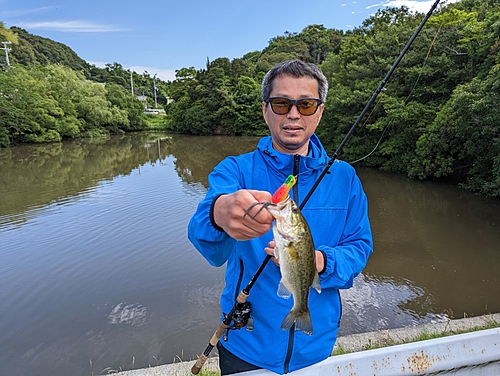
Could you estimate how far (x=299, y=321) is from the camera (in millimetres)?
1358

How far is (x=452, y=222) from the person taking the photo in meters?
9.45

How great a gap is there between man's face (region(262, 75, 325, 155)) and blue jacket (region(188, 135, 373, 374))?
2.8 inches

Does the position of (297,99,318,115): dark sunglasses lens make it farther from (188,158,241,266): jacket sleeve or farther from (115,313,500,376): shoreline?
(115,313,500,376): shoreline

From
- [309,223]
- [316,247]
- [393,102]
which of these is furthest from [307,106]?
[393,102]

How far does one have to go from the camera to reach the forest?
10992 millimetres

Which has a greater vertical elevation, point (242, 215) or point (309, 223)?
point (242, 215)

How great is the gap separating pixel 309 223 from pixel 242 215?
1.87 ft

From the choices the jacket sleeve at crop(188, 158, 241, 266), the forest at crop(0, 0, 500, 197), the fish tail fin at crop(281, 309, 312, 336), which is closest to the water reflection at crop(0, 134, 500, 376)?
the forest at crop(0, 0, 500, 197)

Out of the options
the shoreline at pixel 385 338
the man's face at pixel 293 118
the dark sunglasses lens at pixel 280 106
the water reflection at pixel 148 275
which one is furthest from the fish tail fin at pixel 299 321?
the water reflection at pixel 148 275

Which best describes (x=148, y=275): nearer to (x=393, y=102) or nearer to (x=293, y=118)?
(x=293, y=118)

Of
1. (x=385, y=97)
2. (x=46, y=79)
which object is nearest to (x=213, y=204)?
(x=385, y=97)

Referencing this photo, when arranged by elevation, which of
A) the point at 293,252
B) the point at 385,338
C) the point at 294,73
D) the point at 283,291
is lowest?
the point at 385,338

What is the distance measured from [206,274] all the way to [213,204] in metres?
5.48

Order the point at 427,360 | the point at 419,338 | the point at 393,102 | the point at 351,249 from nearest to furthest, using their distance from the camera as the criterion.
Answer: the point at 351,249
the point at 427,360
the point at 419,338
the point at 393,102
